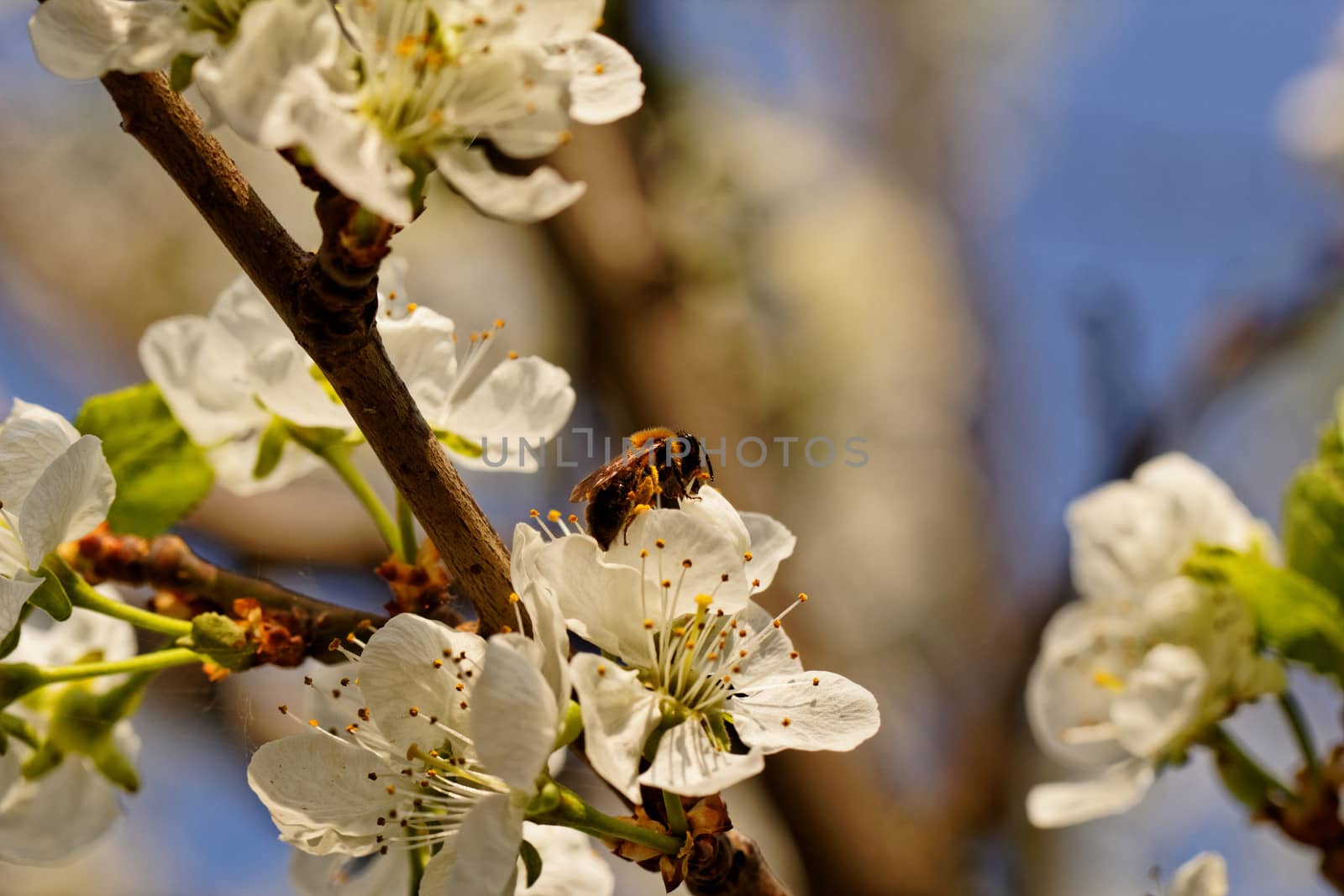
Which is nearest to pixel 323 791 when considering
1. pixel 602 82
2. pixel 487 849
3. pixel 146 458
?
pixel 487 849

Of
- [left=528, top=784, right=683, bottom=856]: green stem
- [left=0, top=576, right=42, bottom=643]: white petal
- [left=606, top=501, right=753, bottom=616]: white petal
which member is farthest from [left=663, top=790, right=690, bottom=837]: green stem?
[left=0, top=576, right=42, bottom=643]: white petal

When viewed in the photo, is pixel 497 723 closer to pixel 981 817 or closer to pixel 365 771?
pixel 365 771

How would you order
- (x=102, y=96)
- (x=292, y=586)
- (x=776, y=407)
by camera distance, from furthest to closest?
(x=776, y=407) < (x=102, y=96) < (x=292, y=586)

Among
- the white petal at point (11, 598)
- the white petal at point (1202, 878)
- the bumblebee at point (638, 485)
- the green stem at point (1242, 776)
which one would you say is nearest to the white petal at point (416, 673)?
the bumblebee at point (638, 485)

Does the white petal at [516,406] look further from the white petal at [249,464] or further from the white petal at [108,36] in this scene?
the white petal at [108,36]

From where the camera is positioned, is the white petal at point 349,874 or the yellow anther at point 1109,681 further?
the yellow anther at point 1109,681

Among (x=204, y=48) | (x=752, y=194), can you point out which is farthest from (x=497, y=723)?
(x=752, y=194)

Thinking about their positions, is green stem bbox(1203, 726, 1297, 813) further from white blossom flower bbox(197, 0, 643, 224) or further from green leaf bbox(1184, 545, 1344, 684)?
white blossom flower bbox(197, 0, 643, 224)
